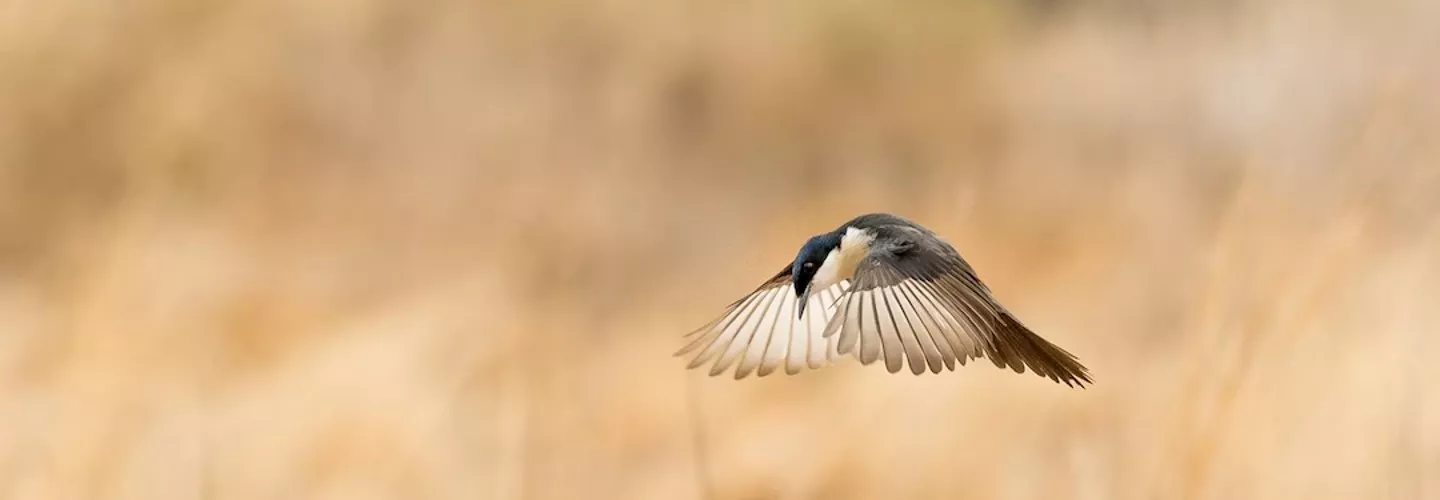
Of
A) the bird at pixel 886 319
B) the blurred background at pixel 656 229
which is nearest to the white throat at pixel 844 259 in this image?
the bird at pixel 886 319

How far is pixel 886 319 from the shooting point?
16.8 inches

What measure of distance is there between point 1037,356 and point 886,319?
0.08 meters

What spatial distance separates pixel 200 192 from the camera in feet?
3.92

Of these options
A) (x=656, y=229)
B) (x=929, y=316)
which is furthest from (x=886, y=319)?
(x=656, y=229)

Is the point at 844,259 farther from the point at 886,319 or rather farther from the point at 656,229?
the point at 656,229

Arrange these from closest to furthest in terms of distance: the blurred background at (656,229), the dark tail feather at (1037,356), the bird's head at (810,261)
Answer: the dark tail feather at (1037,356) < the bird's head at (810,261) < the blurred background at (656,229)

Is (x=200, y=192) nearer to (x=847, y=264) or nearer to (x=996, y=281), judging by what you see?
(x=996, y=281)

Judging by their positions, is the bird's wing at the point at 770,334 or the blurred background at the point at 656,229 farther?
the blurred background at the point at 656,229

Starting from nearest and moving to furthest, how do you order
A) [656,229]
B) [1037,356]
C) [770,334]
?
[1037,356], [770,334], [656,229]

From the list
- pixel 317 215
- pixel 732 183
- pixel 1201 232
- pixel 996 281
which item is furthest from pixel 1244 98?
pixel 317 215

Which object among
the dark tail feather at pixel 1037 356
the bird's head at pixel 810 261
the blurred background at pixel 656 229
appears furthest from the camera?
the blurred background at pixel 656 229

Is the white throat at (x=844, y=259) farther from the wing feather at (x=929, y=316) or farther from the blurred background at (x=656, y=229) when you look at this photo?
the blurred background at (x=656, y=229)

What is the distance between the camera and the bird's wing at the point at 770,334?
48 cm

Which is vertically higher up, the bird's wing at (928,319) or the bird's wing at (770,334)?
the bird's wing at (928,319)
